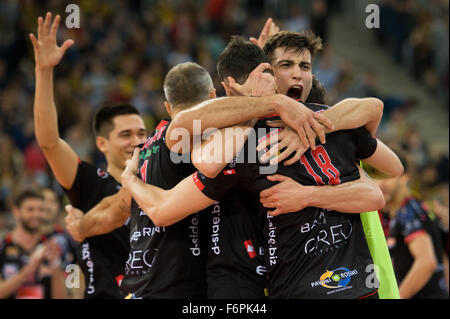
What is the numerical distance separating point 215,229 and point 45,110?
5.49 ft

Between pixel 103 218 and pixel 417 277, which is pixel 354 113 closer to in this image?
pixel 103 218

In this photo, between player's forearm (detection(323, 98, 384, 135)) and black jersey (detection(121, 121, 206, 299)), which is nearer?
player's forearm (detection(323, 98, 384, 135))

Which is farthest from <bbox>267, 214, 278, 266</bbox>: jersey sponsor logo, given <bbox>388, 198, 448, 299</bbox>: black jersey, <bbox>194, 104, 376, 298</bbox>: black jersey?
<bbox>388, 198, 448, 299</bbox>: black jersey

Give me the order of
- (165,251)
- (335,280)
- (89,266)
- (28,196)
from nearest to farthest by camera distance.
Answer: (335,280)
(165,251)
(89,266)
(28,196)

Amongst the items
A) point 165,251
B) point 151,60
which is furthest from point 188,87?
point 151,60

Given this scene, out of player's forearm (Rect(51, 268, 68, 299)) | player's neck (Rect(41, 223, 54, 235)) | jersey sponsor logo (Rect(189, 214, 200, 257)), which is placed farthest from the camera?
player's neck (Rect(41, 223, 54, 235))

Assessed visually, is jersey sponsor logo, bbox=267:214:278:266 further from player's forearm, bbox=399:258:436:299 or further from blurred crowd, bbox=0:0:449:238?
blurred crowd, bbox=0:0:449:238

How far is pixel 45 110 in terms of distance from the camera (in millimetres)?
4656

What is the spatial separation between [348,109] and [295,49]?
0.73m

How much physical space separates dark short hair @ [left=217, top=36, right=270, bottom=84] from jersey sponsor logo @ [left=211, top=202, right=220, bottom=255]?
0.82 metres

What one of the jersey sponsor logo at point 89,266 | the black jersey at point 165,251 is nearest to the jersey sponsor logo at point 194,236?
the black jersey at point 165,251

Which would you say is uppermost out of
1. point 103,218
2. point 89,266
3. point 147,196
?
point 103,218

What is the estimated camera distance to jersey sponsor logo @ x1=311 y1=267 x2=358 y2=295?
364 cm
